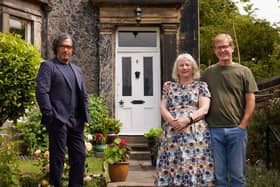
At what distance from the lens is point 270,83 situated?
10852mm

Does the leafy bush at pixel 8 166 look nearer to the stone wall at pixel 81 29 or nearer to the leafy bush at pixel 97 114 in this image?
the leafy bush at pixel 97 114

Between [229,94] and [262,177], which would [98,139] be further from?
[229,94]

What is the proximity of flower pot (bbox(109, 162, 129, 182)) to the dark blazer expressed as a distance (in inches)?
58.2

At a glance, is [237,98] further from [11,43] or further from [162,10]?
[162,10]

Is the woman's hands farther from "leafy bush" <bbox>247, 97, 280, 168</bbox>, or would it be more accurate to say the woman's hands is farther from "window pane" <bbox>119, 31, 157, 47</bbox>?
"window pane" <bbox>119, 31, 157, 47</bbox>

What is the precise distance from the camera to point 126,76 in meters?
11.3

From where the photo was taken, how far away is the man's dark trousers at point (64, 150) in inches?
201

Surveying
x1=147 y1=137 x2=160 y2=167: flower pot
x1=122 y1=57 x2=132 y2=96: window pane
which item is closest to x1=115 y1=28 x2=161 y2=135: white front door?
x1=122 y1=57 x2=132 y2=96: window pane

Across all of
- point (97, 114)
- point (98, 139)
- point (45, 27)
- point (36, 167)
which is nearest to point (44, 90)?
point (36, 167)

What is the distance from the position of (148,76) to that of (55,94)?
6232 mm

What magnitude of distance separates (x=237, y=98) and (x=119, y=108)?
6738mm

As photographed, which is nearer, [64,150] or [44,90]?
[44,90]

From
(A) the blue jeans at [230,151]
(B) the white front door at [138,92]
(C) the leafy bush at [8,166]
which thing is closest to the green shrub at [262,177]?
(A) the blue jeans at [230,151]

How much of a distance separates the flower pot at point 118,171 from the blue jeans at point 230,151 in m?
2.36
